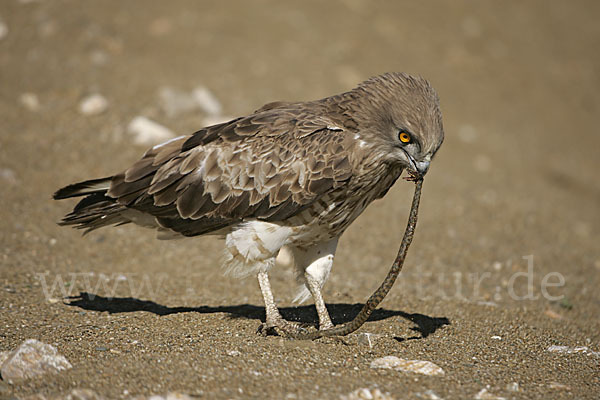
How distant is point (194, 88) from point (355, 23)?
4.64m

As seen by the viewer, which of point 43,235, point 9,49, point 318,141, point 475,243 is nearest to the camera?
point 318,141

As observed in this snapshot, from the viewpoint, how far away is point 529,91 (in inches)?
640

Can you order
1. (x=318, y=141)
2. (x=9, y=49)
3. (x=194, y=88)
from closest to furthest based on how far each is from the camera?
(x=318, y=141) → (x=194, y=88) → (x=9, y=49)

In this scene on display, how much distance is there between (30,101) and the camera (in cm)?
1274

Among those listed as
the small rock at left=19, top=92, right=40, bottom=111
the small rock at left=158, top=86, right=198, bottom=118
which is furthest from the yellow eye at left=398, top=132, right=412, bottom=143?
the small rock at left=19, top=92, right=40, bottom=111

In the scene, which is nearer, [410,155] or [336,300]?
[410,155]

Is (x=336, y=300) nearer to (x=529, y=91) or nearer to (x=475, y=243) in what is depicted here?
(x=475, y=243)

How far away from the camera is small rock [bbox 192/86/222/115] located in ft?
40.6

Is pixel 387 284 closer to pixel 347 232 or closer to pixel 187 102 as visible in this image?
pixel 347 232

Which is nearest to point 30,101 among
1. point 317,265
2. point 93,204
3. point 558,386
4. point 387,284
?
point 93,204

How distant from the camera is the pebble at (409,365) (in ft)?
17.7

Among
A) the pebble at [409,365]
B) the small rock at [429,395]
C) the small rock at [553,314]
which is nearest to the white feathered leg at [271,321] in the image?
the pebble at [409,365]

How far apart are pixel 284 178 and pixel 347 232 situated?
427 cm

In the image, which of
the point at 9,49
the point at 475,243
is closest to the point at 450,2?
the point at 475,243
